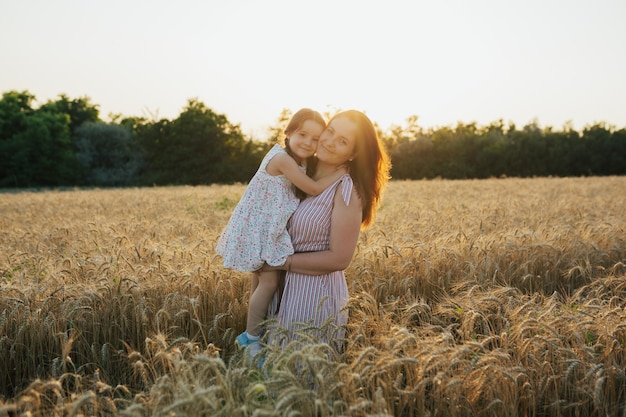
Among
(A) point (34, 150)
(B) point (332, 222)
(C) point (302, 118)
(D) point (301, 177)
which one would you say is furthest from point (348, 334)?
(A) point (34, 150)

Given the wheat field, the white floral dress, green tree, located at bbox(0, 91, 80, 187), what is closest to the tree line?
green tree, located at bbox(0, 91, 80, 187)

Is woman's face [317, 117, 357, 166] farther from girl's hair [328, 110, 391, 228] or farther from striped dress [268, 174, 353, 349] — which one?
striped dress [268, 174, 353, 349]

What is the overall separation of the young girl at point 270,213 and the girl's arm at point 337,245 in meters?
0.12

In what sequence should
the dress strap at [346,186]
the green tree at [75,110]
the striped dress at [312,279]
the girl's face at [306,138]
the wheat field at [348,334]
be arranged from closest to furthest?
the wheat field at [348,334] < the dress strap at [346,186] < the striped dress at [312,279] < the girl's face at [306,138] < the green tree at [75,110]

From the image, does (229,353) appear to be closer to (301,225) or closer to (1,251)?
(301,225)

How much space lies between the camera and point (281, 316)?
410 centimetres

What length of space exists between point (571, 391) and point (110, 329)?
3.38 meters

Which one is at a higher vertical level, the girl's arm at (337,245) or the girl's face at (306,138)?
the girl's face at (306,138)

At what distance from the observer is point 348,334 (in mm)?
4020

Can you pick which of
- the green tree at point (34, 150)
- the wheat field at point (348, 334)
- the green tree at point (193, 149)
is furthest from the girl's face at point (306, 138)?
the green tree at point (34, 150)

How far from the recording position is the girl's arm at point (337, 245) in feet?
12.9

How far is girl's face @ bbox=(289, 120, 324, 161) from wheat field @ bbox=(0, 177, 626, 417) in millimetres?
1267

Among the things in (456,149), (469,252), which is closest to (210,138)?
(456,149)

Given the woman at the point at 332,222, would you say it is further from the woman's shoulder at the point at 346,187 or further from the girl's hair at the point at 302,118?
the girl's hair at the point at 302,118
